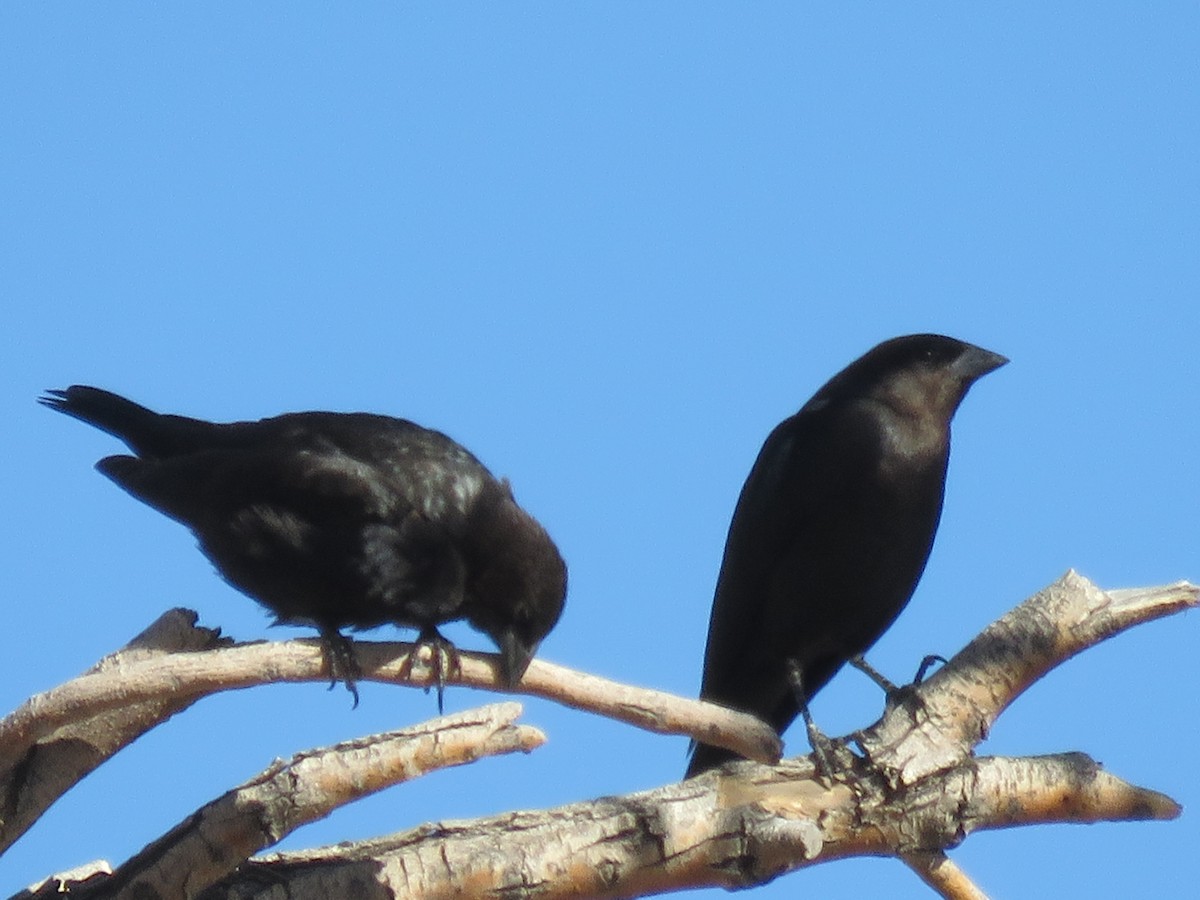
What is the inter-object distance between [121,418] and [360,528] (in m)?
1.25

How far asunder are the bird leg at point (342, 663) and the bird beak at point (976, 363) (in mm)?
2839

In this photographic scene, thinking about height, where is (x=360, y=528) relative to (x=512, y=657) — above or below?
above

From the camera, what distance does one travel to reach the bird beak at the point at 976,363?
6.50 m

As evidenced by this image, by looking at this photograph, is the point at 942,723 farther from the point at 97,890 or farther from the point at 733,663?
the point at 97,890

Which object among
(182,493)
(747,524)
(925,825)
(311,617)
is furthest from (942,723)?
(182,493)

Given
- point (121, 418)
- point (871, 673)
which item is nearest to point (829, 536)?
point (871, 673)

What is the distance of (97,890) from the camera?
4156mm

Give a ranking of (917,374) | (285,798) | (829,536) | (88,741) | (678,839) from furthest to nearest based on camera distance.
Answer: (917,374), (829,536), (88,741), (678,839), (285,798)

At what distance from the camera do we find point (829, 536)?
6.05 m

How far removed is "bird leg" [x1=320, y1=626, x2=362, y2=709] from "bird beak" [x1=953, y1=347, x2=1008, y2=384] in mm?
2839

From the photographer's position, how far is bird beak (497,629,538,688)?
4.73 metres

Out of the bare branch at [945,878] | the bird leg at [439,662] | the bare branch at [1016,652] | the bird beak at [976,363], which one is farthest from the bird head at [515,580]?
the bird beak at [976,363]

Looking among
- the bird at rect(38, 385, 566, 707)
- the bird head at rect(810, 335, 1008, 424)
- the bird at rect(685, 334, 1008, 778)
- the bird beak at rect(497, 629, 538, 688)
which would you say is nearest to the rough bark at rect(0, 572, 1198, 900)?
the bird beak at rect(497, 629, 538, 688)

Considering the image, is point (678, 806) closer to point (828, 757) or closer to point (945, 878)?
point (828, 757)
